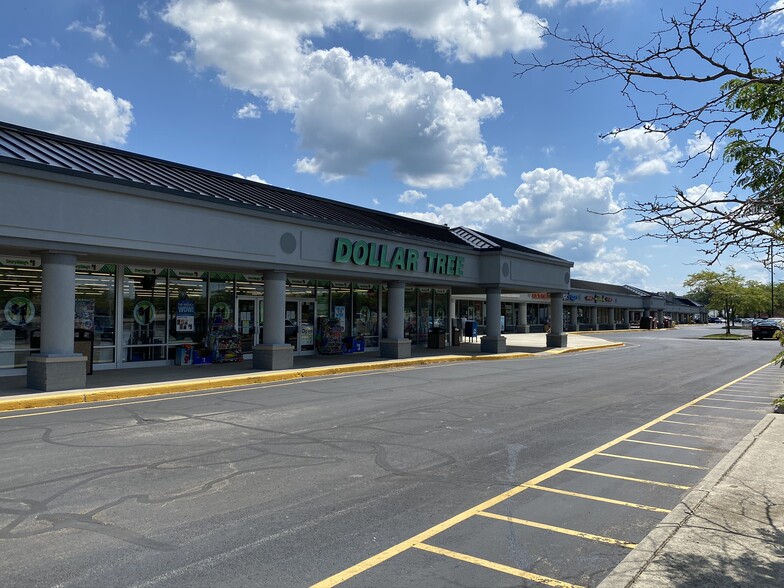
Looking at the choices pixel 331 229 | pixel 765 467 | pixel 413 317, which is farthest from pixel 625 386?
pixel 413 317

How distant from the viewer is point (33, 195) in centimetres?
1208

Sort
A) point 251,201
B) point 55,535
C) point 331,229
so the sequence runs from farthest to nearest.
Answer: point 331,229, point 251,201, point 55,535

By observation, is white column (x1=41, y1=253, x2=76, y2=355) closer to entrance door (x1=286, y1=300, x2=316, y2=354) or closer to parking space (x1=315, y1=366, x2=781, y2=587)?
entrance door (x1=286, y1=300, x2=316, y2=354)

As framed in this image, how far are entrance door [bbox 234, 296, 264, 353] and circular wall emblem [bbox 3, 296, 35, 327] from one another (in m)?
6.44

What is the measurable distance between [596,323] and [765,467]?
203ft

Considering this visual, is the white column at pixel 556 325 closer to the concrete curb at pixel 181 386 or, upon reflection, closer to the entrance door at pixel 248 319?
the concrete curb at pixel 181 386

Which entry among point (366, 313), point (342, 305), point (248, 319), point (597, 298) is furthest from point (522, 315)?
point (248, 319)

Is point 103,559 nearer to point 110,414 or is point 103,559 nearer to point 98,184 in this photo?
point 110,414

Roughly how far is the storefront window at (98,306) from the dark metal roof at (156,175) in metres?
3.16

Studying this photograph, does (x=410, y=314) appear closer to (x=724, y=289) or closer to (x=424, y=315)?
(x=424, y=315)

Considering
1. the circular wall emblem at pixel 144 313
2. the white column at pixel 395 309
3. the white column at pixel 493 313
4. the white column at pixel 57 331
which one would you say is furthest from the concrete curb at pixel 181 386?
the white column at pixel 493 313

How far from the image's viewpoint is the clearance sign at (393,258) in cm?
1948

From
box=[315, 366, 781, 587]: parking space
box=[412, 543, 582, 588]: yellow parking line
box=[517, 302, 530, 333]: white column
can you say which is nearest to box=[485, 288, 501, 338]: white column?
box=[315, 366, 781, 587]: parking space

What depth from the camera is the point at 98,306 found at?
54.5 ft
